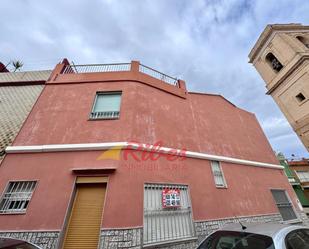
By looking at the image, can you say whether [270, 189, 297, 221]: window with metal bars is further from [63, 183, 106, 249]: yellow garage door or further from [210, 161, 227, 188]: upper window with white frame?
[63, 183, 106, 249]: yellow garage door

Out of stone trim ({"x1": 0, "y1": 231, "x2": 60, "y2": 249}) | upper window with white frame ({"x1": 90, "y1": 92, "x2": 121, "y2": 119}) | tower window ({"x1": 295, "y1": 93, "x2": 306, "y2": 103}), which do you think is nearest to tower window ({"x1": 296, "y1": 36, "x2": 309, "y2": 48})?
tower window ({"x1": 295, "y1": 93, "x2": 306, "y2": 103})

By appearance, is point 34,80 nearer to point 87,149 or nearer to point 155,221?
point 87,149

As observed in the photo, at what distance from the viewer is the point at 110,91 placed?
7691mm

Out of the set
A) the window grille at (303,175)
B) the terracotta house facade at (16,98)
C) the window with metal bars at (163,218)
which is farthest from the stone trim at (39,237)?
the window grille at (303,175)

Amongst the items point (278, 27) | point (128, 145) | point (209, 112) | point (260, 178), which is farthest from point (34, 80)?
point (278, 27)

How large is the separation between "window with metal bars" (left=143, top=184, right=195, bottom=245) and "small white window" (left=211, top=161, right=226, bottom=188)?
2269mm

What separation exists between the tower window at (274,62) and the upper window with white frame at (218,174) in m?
16.8

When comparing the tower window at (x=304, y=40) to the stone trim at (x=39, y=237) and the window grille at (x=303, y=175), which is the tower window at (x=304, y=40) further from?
the stone trim at (x=39, y=237)

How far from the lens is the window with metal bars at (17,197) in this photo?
193 inches

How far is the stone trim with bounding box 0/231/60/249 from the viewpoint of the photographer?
4391 millimetres

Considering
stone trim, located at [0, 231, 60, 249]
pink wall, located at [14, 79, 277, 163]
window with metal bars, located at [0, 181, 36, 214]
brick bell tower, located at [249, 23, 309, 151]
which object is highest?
brick bell tower, located at [249, 23, 309, 151]

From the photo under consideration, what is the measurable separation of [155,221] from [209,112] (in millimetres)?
7172

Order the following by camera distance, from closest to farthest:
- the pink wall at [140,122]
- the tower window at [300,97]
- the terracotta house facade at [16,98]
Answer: the pink wall at [140,122]
the terracotta house facade at [16,98]
the tower window at [300,97]

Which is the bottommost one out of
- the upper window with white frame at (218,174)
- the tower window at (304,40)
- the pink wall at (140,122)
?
the upper window with white frame at (218,174)
